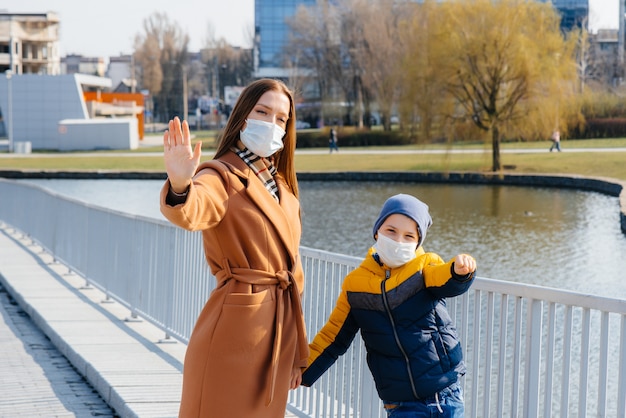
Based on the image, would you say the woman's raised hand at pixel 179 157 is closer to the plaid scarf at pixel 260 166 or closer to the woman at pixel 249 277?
the woman at pixel 249 277

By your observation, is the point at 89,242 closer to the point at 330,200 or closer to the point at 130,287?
the point at 130,287

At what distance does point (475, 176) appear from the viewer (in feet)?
157

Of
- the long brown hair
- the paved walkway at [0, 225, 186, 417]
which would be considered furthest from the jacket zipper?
the paved walkway at [0, 225, 186, 417]

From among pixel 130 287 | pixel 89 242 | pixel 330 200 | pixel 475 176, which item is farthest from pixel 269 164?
pixel 475 176

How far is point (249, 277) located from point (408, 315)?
0.67 m

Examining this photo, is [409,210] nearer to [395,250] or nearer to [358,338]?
[395,250]

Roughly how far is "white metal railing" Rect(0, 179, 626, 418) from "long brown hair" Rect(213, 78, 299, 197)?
1.14 m

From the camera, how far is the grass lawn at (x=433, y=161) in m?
49.8

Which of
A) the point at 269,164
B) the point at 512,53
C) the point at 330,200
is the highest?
the point at 512,53

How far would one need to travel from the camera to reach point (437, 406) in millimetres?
4246

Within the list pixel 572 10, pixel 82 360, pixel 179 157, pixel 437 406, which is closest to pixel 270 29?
pixel 572 10

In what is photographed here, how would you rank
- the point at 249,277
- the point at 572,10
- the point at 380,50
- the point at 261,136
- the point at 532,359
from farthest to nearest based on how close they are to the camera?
the point at 572,10
the point at 380,50
the point at 532,359
the point at 261,136
the point at 249,277

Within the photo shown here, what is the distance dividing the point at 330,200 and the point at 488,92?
44.3 ft

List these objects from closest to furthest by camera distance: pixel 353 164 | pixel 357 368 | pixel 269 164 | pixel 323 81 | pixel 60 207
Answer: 1. pixel 269 164
2. pixel 357 368
3. pixel 60 207
4. pixel 353 164
5. pixel 323 81
